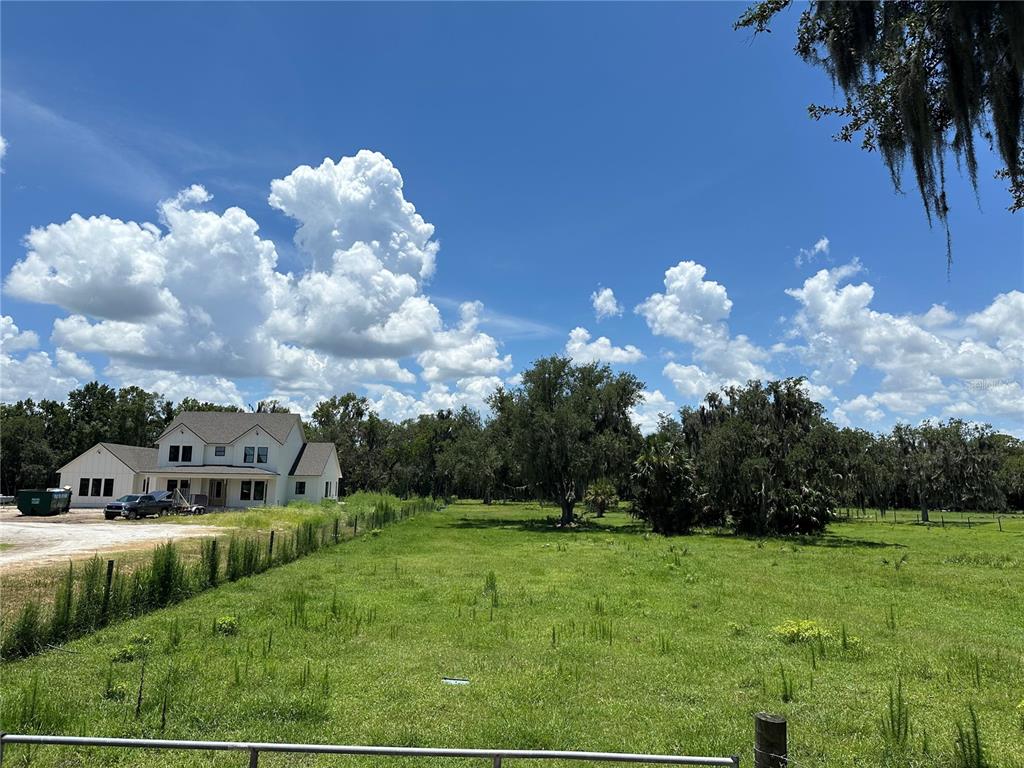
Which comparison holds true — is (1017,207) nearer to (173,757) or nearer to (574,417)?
(173,757)

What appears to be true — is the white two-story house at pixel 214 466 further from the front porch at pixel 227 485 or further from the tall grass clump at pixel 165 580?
the tall grass clump at pixel 165 580

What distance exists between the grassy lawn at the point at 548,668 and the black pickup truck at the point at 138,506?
70.9ft

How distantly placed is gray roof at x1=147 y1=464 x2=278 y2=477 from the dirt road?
742cm

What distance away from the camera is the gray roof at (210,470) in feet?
135

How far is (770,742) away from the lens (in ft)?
10.8

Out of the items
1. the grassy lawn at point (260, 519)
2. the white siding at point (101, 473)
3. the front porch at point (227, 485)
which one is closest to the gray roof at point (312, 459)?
the front porch at point (227, 485)

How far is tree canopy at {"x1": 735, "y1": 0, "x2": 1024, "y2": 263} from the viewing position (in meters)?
4.11

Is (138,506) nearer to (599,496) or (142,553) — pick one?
(142,553)

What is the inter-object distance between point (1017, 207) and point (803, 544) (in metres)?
26.9

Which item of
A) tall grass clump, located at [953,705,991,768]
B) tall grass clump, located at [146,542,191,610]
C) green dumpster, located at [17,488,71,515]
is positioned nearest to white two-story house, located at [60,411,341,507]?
green dumpster, located at [17,488,71,515]

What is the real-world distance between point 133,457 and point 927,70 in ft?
163

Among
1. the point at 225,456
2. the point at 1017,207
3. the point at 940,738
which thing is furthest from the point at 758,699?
the point at 225,456

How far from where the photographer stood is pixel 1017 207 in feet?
18.6

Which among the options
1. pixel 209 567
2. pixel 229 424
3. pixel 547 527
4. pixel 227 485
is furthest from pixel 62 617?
pixel 229 424
